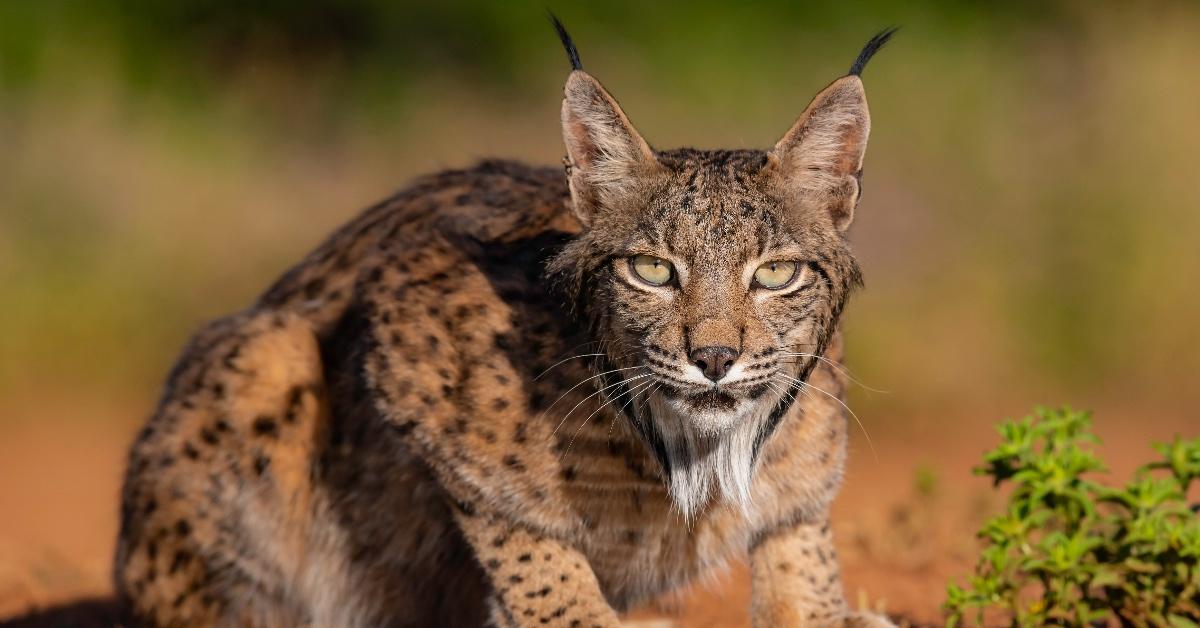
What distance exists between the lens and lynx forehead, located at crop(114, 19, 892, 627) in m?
3.86

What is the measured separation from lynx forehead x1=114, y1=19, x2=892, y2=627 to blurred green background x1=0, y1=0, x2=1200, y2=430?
431cm

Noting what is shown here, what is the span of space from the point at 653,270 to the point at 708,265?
145 mm

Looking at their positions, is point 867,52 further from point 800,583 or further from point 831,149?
point 800,583

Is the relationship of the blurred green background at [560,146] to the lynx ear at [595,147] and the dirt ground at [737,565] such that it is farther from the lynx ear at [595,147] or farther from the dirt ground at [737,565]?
the lynx ear at [595,147]

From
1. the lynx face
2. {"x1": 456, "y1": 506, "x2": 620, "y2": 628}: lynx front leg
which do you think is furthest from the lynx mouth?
{"x1": 456, "y1": 506, "x2": 620, "y2": 628}: lynx front leg

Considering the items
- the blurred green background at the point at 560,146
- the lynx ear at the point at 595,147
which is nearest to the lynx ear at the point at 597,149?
the lynx ear at the point at 595,147

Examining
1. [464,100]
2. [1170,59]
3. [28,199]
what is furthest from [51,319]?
[1170,59]

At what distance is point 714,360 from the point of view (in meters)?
3.64

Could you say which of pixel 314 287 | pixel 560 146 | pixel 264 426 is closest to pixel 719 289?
pixel 264 426

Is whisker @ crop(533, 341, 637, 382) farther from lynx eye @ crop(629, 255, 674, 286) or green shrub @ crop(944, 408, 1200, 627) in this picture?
green shrub @ crop(944, 408, 1200, 627)

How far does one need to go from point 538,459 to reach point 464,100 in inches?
229

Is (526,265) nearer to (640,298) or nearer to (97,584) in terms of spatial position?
(640,298)

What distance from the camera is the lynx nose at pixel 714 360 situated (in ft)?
11.9

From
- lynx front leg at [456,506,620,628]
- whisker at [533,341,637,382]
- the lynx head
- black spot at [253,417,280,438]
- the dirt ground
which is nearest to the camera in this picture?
the lynx head
